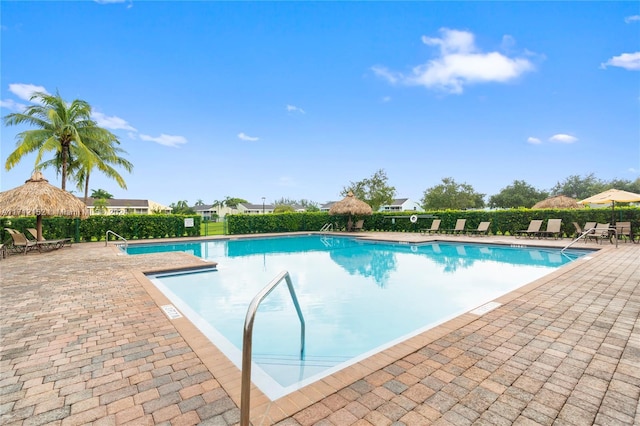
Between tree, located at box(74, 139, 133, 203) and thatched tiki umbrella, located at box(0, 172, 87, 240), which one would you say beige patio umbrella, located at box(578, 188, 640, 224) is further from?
tree, located at box(74, 139, 133, 203)

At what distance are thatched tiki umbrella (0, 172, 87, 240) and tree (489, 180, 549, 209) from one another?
57438 millimetres

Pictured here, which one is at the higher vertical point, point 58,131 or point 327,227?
point 58,131

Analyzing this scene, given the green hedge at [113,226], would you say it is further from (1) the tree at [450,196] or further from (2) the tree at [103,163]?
(1) the tree at [450,196]

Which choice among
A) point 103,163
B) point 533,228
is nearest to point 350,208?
point 533,228

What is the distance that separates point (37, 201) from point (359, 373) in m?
14.4

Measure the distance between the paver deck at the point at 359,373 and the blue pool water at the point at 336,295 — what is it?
34 cm

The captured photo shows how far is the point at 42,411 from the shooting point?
2.23 m

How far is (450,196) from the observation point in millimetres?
55094

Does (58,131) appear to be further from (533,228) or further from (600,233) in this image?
(600,233)

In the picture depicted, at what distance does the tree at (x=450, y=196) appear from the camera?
2160 inches

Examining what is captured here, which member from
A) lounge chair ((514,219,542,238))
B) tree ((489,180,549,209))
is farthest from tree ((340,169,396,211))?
lounge chair ((514,219,542,238))

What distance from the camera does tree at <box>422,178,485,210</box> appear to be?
54.9 metres

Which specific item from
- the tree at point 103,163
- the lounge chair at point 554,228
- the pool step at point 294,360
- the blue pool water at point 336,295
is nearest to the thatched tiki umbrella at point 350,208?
→ the blue pool water at point 336,295

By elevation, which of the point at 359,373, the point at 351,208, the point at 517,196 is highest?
the point at 517,196
